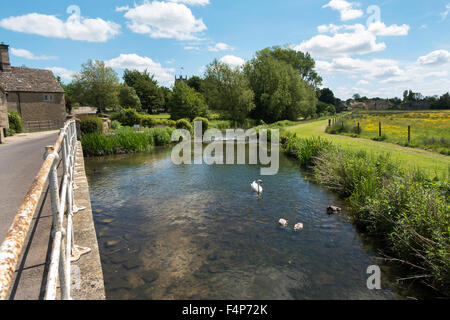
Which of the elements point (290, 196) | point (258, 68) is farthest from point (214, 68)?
point (290, 196)

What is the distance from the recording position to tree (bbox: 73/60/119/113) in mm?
54375

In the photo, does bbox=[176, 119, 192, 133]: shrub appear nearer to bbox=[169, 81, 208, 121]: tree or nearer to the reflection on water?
bbox=[169, 81, 208, 121]: tree

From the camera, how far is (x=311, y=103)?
62.7 m

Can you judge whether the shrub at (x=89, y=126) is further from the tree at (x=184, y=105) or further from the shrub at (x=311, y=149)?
the tree at (x=184, y=105)

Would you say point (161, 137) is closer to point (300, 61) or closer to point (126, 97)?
point (126, 97)

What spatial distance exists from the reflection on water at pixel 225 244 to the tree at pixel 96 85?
4665 centimetres

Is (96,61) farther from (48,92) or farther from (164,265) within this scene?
(164,265)

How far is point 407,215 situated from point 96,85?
2277 inches

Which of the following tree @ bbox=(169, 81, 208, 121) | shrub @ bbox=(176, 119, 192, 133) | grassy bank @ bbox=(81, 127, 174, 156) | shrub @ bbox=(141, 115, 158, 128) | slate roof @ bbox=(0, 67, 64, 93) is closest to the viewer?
grassy bank @ bbox=(81, 127, 174, 156)

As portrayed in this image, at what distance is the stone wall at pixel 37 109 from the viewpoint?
118ft

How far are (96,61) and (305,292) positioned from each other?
59.5 meters

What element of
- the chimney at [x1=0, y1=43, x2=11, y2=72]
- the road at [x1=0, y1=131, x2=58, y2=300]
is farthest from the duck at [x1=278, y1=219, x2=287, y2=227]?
the chimney at [x1=0, y1=43, x2=11, y2=72]

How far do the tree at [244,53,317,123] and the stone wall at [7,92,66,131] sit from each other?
104ft

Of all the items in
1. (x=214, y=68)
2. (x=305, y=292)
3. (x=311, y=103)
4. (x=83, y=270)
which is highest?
(x=214, y=68)
